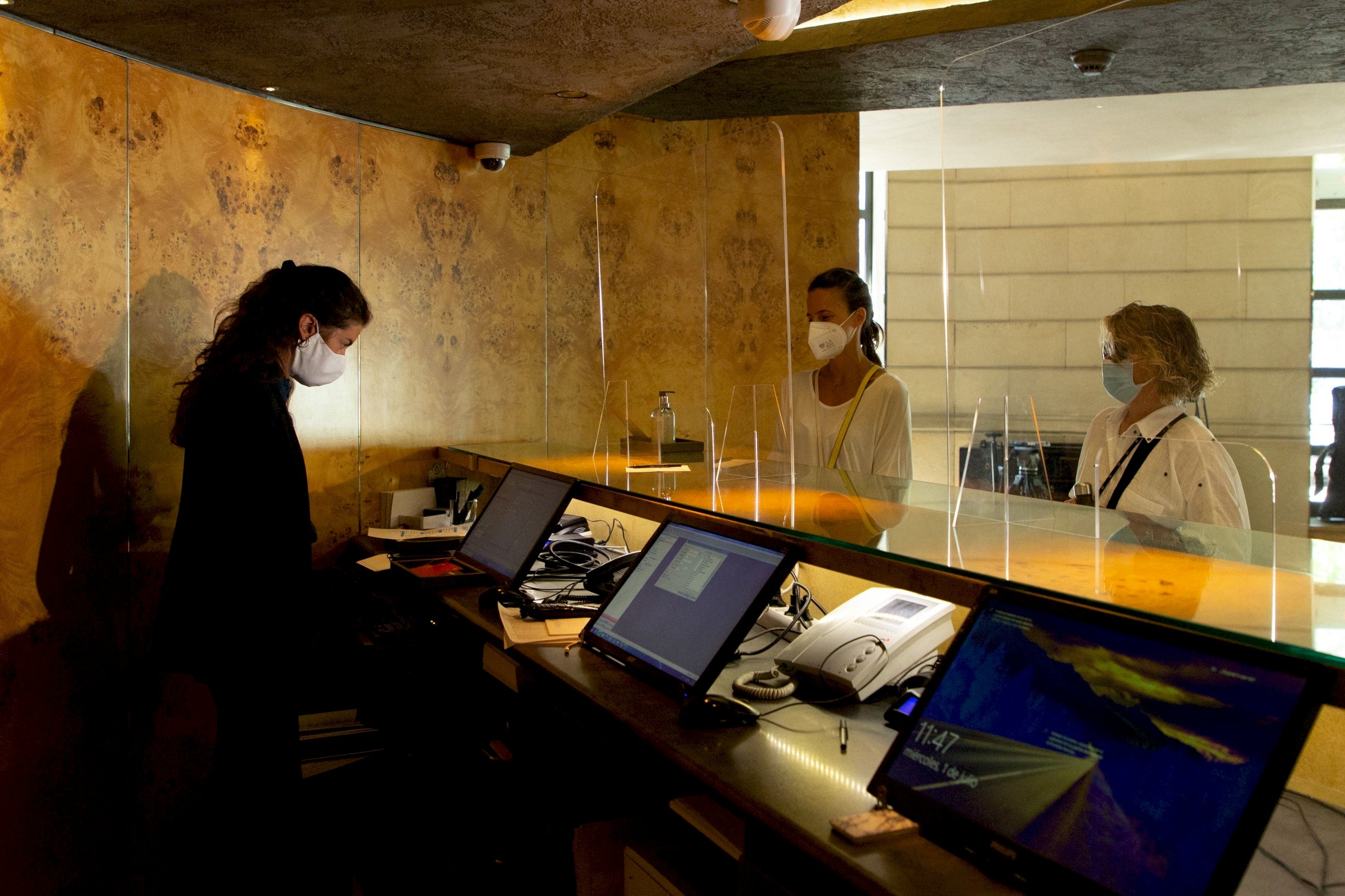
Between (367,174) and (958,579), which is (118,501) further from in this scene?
(958,579)

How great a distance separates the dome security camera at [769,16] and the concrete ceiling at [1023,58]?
1.15 meters

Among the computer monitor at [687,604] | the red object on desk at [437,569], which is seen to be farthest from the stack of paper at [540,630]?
the red object on desk at [437,569]

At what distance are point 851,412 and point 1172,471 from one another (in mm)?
1028

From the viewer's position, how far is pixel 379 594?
9.00 feet

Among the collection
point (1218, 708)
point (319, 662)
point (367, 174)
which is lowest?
point (319, 662)

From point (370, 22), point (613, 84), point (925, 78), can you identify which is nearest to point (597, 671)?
point (370, 22)

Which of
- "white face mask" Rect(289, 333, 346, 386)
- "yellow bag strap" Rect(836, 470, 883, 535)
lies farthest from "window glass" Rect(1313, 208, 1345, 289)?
"white face mask" Rect(289, 333, 346, 386)

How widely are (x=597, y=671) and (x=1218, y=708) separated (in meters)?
1.08

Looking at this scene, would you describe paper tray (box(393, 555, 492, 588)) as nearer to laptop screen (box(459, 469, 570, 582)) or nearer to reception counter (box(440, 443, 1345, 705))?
laptop screen (box(459, 469, 570, 582))

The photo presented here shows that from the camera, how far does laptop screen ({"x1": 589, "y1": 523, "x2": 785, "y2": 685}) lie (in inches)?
59.1

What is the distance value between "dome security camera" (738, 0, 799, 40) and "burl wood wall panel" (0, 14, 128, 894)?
191 cm

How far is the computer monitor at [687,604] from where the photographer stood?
4.81 feet

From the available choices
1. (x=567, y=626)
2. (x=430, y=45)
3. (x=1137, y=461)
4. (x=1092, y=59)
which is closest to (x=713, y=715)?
(x=567, y=626)

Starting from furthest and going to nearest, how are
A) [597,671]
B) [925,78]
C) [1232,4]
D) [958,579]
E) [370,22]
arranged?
1. [925,78]
2. [1232,4]
3. [370,22]
4. [597,671]
5. [958,579]
